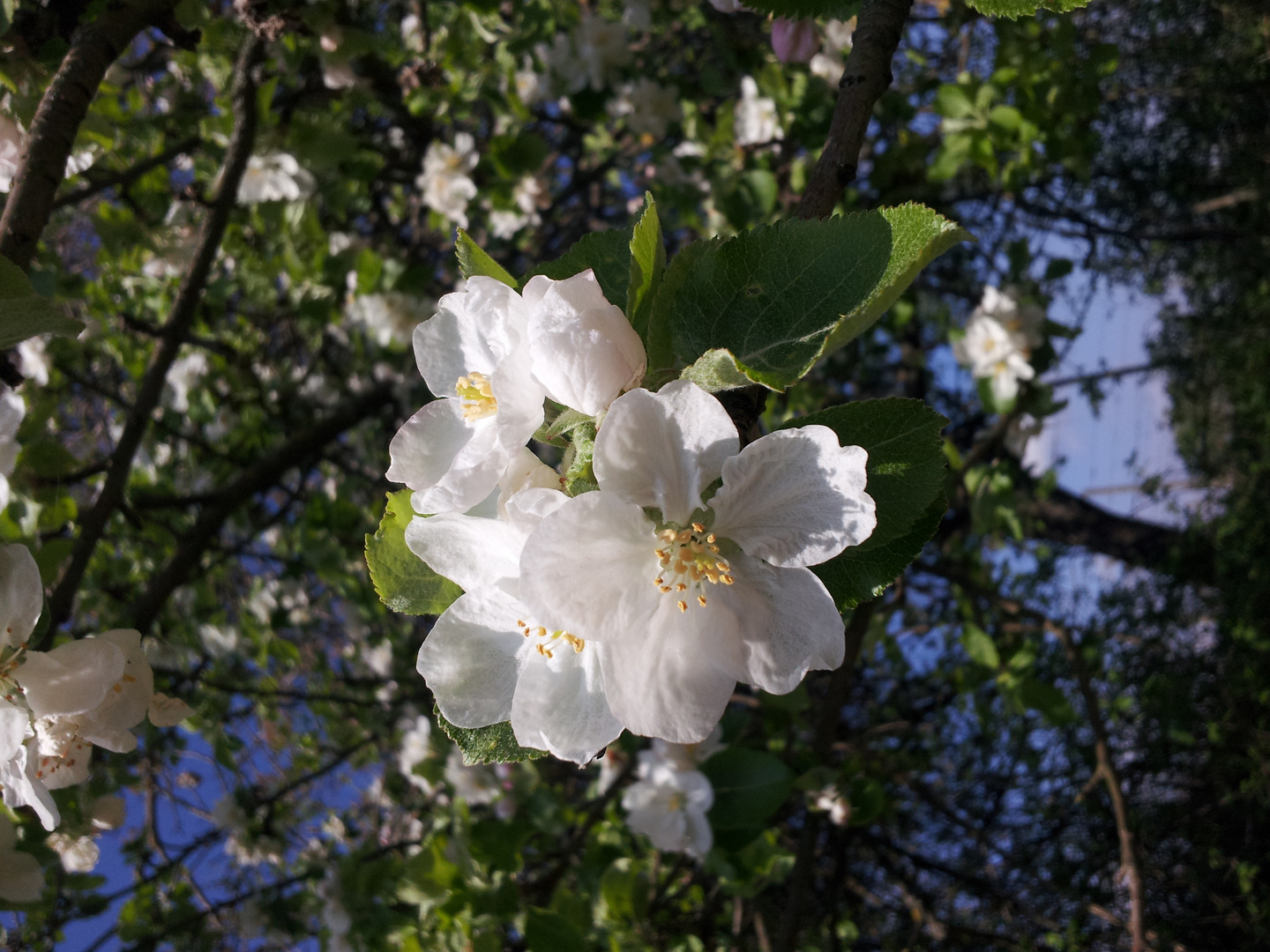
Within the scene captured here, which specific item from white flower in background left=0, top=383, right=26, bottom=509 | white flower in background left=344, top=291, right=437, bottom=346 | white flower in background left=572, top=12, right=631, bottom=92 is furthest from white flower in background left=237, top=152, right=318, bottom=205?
white flower in background left=0, top=383, right=26, bottom=509

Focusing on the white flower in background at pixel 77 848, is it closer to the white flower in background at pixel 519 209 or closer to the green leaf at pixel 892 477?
the green leaf at pixel 892 477

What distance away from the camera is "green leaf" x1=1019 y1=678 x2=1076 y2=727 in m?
2.11

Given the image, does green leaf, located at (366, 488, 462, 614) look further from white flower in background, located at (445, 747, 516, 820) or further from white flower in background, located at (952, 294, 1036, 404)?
white flower in background, located at (445, 747, 516, 820)

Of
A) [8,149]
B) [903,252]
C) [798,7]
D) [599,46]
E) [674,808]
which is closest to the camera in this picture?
[903,252]

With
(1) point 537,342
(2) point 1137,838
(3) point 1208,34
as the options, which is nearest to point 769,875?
(2) point 1137,838

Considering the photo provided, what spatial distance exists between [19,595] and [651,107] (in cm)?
279

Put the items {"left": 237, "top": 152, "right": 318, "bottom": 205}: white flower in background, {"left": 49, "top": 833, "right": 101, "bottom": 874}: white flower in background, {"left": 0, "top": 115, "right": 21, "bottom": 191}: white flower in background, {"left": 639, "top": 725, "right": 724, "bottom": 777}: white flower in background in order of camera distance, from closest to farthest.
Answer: {"left": 0, "top": 115, "right": 21, "bottom": 191}: white flower in background < {"left": 49, "top": 833, "right": 101, "bottom": 874}: white flower in background < {"left": 639, "top": 725, "right": 724, "bottom": 777}: white flower in background < {"left": 237, "top": 152, "right": 318, "bottom": 205}: white flower in background

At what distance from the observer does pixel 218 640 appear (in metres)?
3.23

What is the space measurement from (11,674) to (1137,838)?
3.43 meters

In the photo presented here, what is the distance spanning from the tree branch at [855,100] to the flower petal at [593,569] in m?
0.31

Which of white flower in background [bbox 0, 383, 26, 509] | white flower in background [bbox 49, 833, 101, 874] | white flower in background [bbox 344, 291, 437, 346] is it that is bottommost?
white flower in background [bbox 49, 833, 101, 874]

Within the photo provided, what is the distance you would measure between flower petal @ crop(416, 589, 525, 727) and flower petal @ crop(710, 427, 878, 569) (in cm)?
19

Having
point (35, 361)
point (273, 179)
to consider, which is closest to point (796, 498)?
point (273, 179)

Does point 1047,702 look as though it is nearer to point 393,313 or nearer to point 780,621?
point 780,621
